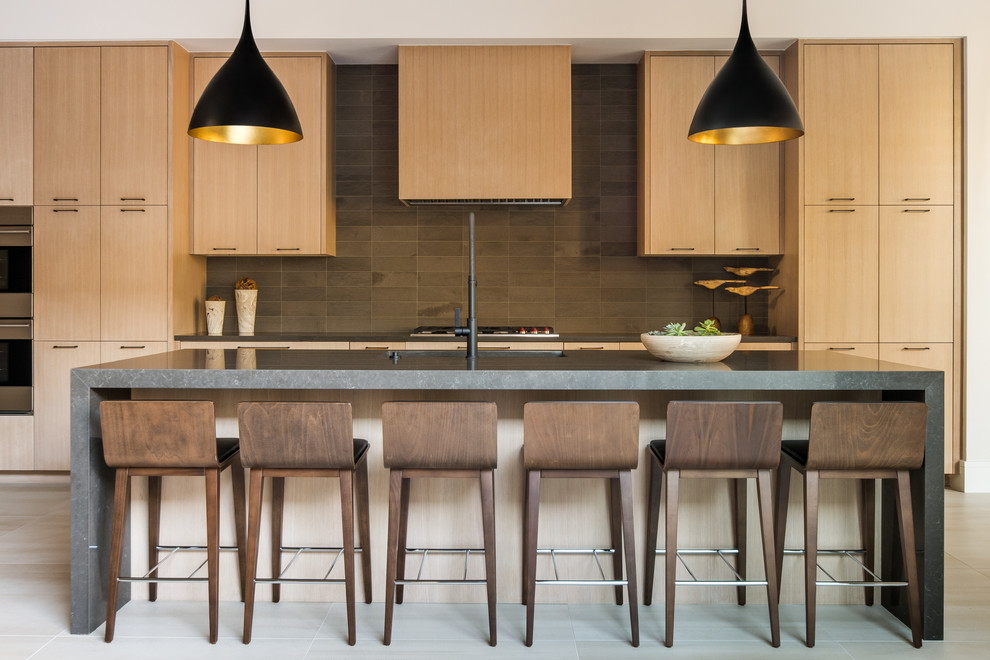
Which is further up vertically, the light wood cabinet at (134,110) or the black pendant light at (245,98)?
the light wood cabinet at (134,110)

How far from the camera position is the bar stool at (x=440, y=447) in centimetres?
229

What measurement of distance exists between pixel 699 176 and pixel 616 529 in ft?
8.83

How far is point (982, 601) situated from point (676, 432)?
156 centimetres

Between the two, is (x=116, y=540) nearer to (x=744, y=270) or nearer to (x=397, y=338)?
(x=397, y=338)

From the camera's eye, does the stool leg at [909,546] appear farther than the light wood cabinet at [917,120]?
No

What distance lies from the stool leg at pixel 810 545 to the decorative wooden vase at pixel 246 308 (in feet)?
12.1

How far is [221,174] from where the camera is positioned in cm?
466

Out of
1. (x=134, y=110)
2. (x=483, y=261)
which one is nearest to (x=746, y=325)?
(x=483, y=261)

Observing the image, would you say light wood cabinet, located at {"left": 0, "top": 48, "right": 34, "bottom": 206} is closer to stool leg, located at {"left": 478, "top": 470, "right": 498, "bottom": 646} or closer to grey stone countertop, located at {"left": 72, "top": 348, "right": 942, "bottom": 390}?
grey stone countertop, located at {"left": 72, "top": 348, "right": 942, "bottom": 390}

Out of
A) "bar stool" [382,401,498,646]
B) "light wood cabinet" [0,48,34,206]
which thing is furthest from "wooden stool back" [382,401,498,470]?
"light wood cabinet" [0,48,34,206]

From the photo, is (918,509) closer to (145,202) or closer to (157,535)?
(157,535)

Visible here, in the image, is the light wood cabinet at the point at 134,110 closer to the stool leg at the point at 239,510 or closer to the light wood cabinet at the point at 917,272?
the stool leg at the point at 239,510

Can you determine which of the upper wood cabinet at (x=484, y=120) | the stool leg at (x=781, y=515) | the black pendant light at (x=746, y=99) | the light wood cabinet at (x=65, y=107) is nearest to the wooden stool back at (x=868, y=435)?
the stool leg at (x=781, y=515)

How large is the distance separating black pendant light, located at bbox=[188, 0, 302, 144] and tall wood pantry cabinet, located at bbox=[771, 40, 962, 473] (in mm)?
3170
